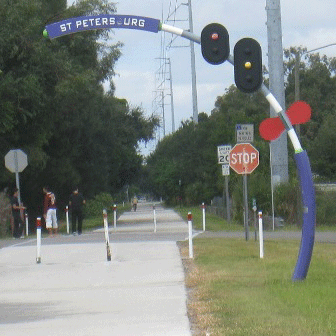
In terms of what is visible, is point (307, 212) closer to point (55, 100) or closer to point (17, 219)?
point (17, 219)

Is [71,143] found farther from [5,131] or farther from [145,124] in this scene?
[145,124]

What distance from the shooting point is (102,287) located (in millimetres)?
16578

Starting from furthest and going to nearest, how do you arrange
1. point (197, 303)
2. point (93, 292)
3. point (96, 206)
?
point (96, 206), point (93, 292), point (197, 303)

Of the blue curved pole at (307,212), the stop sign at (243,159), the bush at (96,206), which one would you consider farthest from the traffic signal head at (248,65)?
the bush at (96,206)

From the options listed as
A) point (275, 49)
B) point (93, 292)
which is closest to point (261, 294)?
point (93, 292)

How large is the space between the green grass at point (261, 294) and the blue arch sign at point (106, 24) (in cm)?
462

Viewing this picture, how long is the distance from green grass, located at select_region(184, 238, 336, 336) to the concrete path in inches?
15.8

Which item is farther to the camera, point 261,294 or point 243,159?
point 243,159

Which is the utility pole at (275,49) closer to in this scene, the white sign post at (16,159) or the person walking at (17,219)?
the white sign post at (16,159)

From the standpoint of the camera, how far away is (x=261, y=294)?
1418 centimetres

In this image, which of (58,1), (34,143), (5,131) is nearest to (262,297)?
(5,131)

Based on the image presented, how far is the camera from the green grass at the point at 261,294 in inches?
439

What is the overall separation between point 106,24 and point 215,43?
361 cm

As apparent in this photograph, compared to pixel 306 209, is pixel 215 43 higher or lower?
higher
